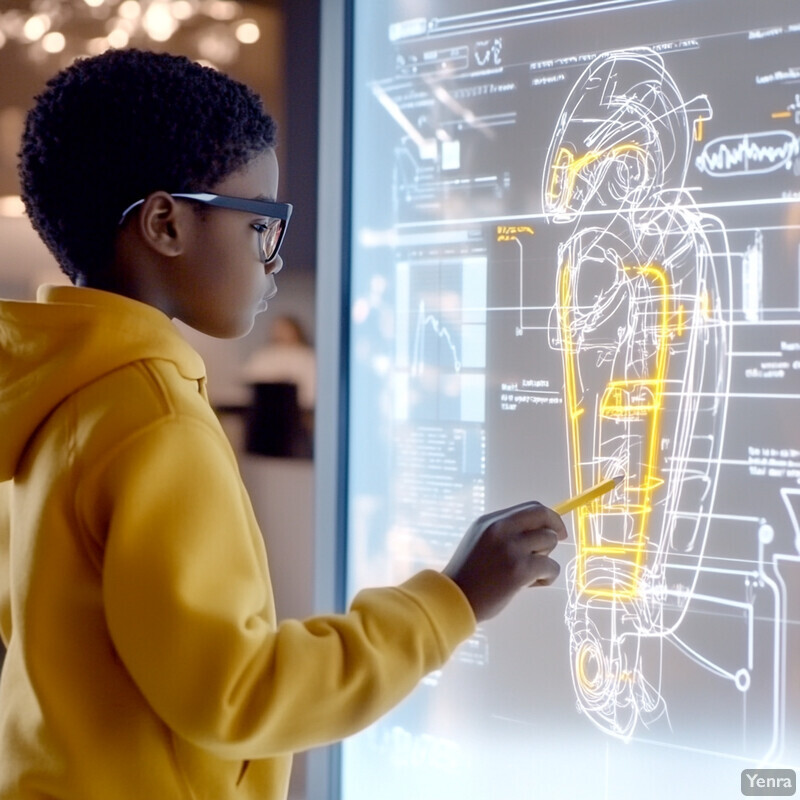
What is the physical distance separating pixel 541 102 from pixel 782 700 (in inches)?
27.9

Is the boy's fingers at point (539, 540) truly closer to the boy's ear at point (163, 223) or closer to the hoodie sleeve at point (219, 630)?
the hoodie sleeve at point (219, 630)

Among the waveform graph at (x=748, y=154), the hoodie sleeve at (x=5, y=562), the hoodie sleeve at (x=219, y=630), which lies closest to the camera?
the hoodie sleeve at (x=219, y=630)

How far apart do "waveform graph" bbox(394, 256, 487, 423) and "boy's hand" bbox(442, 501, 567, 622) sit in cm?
43

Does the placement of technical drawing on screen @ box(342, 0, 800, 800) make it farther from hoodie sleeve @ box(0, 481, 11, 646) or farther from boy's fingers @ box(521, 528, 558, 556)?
hoodie sleeve @ box(0, 481, 11, 646)

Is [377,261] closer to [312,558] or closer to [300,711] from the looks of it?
[312,558]

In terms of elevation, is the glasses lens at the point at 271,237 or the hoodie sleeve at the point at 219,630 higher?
the glasses lens at the point at 271,237

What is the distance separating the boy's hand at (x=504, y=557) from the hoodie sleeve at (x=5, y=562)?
1.30 feet

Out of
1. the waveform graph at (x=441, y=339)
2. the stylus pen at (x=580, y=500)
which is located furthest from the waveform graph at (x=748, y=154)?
the stylus pen at (x=580, y=500)

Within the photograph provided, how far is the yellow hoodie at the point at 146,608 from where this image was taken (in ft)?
2.06

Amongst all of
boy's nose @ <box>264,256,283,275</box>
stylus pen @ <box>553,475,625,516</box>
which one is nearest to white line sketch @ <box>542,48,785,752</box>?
stylus pen @ <box>553,475,625,516</box>

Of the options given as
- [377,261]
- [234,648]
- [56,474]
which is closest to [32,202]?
[56,474]

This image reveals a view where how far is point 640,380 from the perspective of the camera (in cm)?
104

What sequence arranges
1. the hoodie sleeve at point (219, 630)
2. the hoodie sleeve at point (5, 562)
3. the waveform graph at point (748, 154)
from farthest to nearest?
the waveform graph at point (748, 154)
the hoodie sleeve at point (5, 562)
the hoodie sleeve at point (219, 630)

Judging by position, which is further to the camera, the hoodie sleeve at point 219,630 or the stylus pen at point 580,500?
the stylus pen at point 580,500
